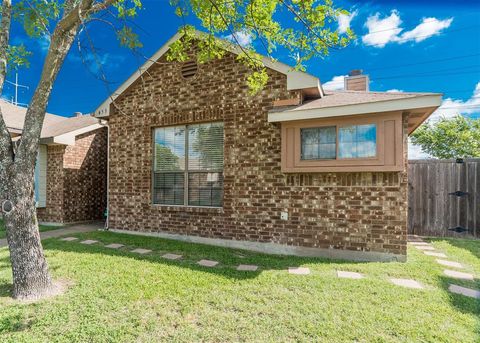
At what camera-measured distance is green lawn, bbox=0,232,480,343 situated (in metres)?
2.68

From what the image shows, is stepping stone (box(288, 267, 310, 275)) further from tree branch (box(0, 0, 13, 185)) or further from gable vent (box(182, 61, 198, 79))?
gable vent (box(182, 61, 198, 79))

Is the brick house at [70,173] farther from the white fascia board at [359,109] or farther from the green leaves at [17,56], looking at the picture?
the white fascia board at [359,109]

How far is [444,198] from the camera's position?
7.06 metres

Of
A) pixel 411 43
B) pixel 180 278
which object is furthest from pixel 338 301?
pixel 411 43

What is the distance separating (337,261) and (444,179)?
422cm

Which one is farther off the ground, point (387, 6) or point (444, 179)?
point (387, 6)

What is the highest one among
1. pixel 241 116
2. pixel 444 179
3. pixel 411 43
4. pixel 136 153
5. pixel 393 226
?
pixel 411 43

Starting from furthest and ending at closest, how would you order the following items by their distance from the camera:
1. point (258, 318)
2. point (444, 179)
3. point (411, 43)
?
1. point (411, 43)
2. point (444, 179)
3. point (258, 318)

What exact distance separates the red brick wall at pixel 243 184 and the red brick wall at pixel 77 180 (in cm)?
244

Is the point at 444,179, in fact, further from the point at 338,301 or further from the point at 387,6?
the point at 338,301

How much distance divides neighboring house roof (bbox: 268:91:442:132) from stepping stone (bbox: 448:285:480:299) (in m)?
2.80

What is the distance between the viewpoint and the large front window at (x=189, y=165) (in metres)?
6.50

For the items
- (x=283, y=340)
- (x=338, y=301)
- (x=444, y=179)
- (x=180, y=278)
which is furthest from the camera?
(x=444, y=179)

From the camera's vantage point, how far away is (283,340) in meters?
2.57
